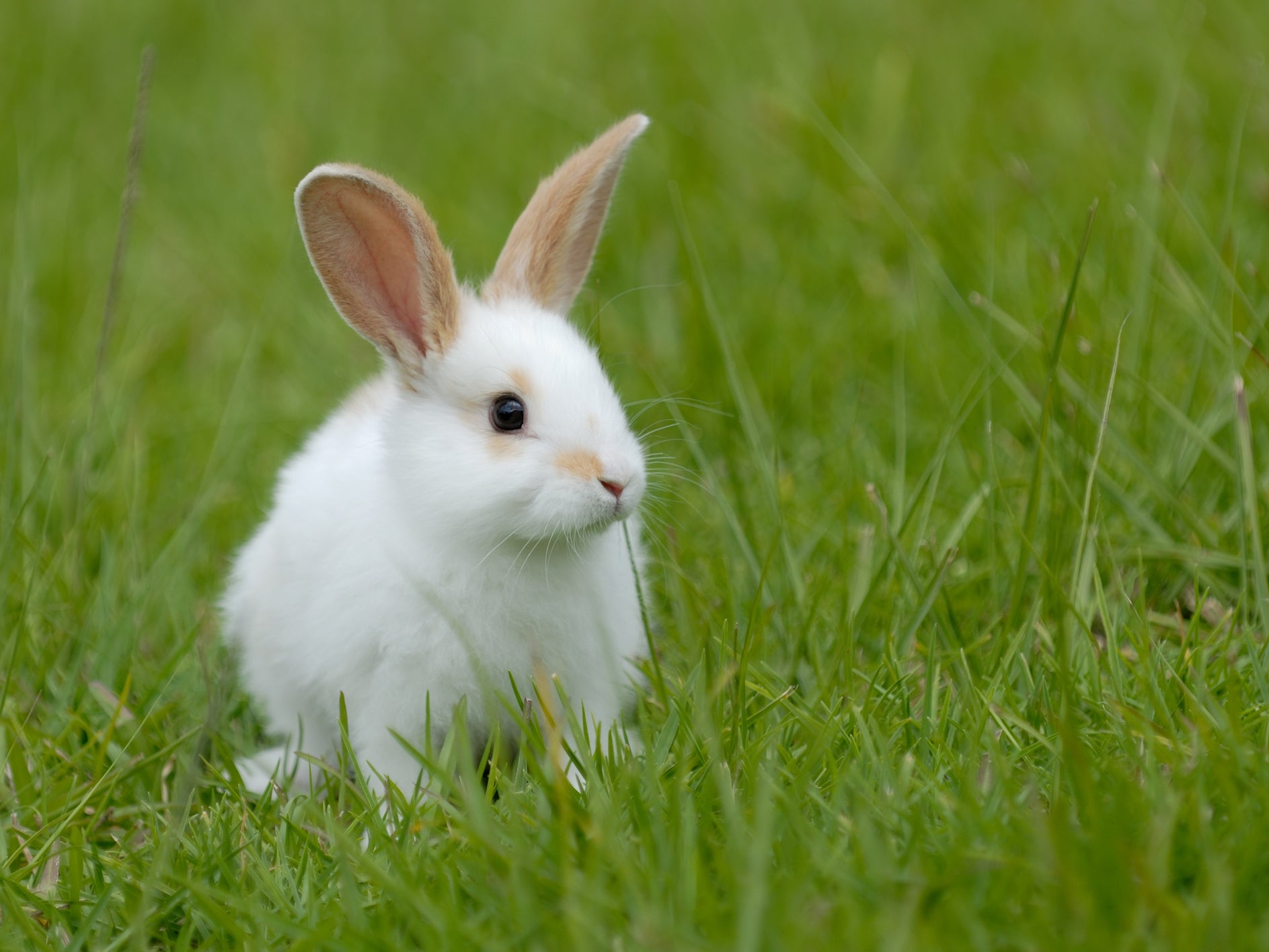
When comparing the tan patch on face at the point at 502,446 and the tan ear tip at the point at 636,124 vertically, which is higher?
the tan ear tip at the point at 636,124

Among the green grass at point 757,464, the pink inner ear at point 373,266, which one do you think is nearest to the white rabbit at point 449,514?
the pink inner ear at point 373,266

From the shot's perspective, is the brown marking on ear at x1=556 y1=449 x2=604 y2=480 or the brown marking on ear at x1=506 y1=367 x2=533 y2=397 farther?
A: the brown marking on ear at x1=506 y1=367 x2=533 y2=397

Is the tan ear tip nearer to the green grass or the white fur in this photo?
the green grass

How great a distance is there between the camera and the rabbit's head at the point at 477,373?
263 centimetres

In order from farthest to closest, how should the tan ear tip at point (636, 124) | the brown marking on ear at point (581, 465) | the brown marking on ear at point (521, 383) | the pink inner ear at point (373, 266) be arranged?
the tan ear tip at point (636, 124) < the pink inner ear at point (373, 266) < the brown marking on ear at point (521, 383) < the brown marking on ear at point (581, 465)

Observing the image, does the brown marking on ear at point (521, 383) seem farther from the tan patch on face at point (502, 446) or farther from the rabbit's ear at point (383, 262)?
the rabbit's ear at point (383, 262)

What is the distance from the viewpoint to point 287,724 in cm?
317

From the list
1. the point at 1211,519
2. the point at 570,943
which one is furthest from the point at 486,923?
the point at 1211,519

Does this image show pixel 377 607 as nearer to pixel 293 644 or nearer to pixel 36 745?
pixel 293 644

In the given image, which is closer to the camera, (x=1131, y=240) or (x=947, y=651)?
(x=947, y=651)

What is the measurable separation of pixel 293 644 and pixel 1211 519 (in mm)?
2086

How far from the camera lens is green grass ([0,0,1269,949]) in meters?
2.10

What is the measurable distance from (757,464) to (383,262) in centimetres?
96

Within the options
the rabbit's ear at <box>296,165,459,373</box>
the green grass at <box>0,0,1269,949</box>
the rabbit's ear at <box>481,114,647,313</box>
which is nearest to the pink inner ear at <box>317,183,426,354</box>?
the rabbit's ear at <box>296,165,459,373</box>
